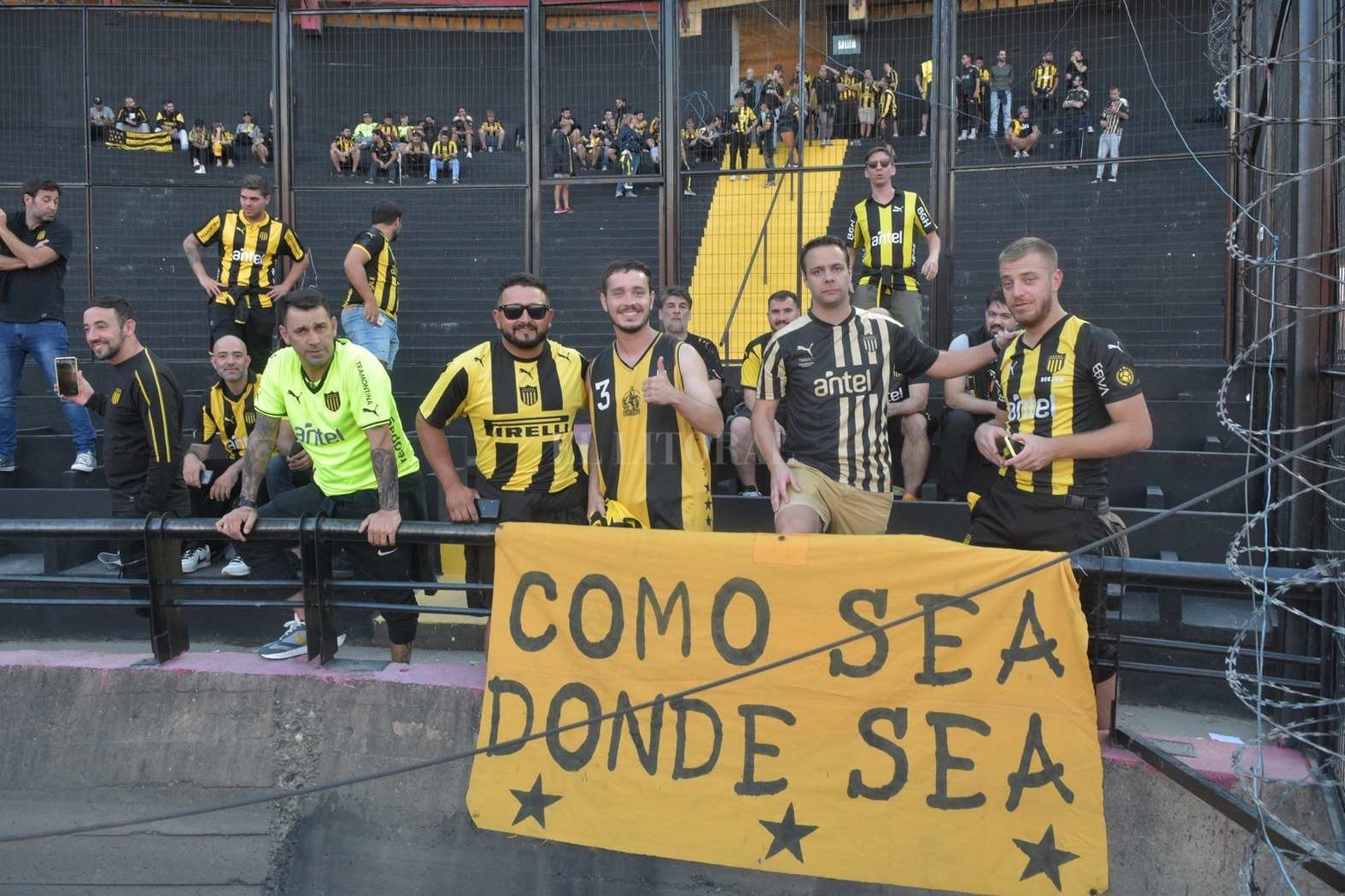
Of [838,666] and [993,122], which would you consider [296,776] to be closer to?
[838,666]

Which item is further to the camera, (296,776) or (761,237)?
(761,237)

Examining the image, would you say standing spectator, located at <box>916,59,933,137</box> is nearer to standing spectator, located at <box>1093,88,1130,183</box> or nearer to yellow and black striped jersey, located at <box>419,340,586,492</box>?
standing spectator, located at <box>1093,88,1130,183</box>

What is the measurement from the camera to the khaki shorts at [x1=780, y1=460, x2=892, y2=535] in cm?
526

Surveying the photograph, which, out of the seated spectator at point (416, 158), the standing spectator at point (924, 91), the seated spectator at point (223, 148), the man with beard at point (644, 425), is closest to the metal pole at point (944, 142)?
the standing spectator at point (924, 91)

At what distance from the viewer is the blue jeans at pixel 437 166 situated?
1399 cm

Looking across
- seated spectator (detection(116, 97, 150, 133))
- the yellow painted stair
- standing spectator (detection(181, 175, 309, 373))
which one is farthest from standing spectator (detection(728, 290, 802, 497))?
seated spectator (detection(116, 97, 150, 133))

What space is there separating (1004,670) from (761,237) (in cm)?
716

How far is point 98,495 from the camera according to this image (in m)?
7.73

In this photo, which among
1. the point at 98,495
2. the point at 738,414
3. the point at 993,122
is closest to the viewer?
the point at 98,495

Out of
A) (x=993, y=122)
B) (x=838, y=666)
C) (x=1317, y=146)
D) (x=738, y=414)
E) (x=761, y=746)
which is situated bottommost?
(x=761, y=746)

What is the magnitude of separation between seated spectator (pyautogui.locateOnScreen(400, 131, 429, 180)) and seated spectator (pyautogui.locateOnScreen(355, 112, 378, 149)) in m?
0.48

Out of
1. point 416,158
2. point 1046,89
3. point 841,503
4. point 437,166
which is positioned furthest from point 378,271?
point 1046,89

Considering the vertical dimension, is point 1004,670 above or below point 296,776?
above

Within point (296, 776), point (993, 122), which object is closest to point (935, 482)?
point (296, 776)
